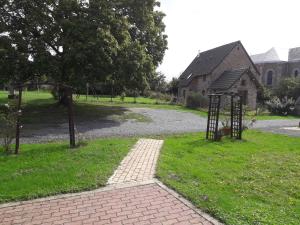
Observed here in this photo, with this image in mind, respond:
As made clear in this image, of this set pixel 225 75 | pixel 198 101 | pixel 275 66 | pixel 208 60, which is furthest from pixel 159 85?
pixel 198 101

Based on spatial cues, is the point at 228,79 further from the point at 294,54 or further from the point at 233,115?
the point at 294,54

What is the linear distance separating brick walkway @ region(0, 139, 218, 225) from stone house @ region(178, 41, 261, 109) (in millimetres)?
27977

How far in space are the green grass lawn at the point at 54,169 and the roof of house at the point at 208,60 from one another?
31120 millimetres

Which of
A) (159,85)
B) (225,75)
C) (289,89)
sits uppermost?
(225,75)

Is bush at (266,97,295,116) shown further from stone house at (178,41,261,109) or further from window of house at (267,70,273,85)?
window of house at (267,70,273,85)

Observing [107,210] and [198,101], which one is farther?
[198,101]

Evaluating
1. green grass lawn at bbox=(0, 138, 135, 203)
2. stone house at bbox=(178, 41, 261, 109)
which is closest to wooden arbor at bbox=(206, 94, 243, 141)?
green grass lawn at bbox=(0, 138, 135, 203)

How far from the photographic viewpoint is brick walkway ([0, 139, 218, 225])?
4.56 meters

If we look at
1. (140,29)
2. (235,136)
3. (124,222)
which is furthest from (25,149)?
(140,29)

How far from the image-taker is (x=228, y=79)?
115 ft

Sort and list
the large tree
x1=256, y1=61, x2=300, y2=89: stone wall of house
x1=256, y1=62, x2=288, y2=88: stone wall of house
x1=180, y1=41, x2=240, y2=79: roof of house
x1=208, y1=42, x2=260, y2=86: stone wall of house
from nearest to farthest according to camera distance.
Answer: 1. the large tree
2. x1=208, y1=42, x2=260, y2=86: stone wall of house
3. x1=180, y1=41, x2=240, y2=79: roof of house
4. x1=256, y1=61, x2=300, y2=89: stone wall of house
5. x1=256, y1=62, x2=288, y2=88: stone wall of house

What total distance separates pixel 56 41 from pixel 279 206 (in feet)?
57.8

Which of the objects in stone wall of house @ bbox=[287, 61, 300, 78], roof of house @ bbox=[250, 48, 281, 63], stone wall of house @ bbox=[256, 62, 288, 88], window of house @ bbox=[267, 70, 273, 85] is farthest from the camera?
roof of house @ bbox=[250, 48, 281, 63]

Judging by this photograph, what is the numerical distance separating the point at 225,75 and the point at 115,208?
34208 mm
